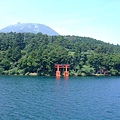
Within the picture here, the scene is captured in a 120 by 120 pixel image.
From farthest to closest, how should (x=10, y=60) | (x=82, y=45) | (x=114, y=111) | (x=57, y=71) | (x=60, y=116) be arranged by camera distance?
(x=82, y=45), (x=10, y=60), (x=57, y=71), (x=114, y=111), (x=60, y=116)

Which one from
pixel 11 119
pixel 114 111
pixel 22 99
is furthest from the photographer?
pixel 22 99

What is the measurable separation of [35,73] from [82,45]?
3482cm

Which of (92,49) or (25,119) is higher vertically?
(92,49)

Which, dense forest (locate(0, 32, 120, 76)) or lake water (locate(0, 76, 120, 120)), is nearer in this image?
lake water (locate(0, 76, 120, 120))

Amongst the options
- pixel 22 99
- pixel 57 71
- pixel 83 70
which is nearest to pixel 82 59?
pixel 83 70

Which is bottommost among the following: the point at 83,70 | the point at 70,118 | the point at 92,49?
the point at 70,118

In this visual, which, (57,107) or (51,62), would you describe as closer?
(57,107)

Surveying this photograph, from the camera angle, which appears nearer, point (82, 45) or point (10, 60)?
point (10, 60)

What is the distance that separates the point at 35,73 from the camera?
3647 inches

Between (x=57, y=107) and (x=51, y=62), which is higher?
(x=51, y=62)

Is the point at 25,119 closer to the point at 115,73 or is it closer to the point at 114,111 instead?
the point at 114,111

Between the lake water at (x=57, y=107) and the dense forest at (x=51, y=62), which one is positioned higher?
the dense forest at (x=51, y=62)

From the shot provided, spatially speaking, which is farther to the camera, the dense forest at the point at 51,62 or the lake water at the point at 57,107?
the dense forest at the point at 51,62

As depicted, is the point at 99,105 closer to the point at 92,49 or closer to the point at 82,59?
the point at 82,59
